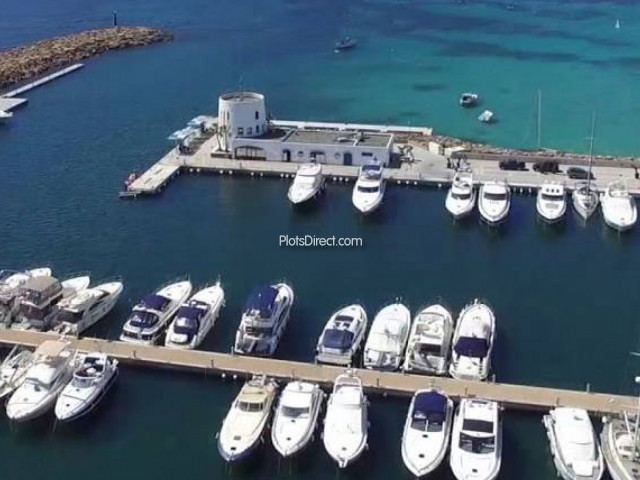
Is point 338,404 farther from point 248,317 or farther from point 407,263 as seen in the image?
point 407,263

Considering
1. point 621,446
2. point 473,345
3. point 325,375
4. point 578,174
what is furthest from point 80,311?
point 578,174

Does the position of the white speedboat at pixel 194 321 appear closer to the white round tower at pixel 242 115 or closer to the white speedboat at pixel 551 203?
the white speedboat at pixel 551 203

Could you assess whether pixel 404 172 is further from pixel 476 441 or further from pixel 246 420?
pixel 476 441

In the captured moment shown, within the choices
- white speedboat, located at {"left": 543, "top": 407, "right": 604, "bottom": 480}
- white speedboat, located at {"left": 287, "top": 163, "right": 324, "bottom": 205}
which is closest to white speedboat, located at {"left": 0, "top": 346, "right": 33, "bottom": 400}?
white speedboat, located at {"left": 287, "top": 163, "right": 324, "bottom": 205}

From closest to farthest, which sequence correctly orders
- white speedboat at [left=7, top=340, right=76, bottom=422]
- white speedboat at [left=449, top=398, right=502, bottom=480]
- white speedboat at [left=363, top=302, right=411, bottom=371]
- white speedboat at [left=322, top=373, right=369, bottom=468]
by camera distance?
white speedboat at [left=449, top=398, right=502, bottom=480] < white speedboat at [left=322, top=373, right=369, bottom=468] < white speedboat at [left=7, top=340, right=76, bottom=422] < white speedboat at [left=363, top=302, right=411, bottom=371]

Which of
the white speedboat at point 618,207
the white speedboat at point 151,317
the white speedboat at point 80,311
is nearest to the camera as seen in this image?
the white speedboat at point 151,317

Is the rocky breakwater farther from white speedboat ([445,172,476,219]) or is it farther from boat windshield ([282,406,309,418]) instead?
boat windshield ([282,406,309,418])

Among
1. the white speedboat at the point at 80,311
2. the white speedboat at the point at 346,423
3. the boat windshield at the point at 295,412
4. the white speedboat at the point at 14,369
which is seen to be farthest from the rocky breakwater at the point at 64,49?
the white speedboat at the point at 346,423
